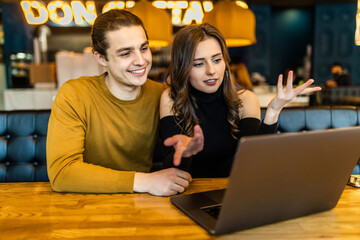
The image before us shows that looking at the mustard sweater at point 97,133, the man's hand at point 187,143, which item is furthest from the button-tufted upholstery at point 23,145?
the man's hand at point 187,143

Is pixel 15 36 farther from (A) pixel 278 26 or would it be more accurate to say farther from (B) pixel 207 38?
(B) pixel 207 38

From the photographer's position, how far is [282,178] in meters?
0.68

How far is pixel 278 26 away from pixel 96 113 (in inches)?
317

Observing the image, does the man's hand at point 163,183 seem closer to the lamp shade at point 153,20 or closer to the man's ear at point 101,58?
the man's ear at point 101,58

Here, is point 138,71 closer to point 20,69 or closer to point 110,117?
point 110,117

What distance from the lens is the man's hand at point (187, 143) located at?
803 millimetres

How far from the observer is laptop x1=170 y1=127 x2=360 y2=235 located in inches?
24.1

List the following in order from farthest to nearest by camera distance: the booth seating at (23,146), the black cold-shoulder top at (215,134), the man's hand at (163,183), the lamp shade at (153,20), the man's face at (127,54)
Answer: the lamp shade at (153,20) < the booth seating at (23,146) < the black cold-shoulder top at (215,134) < the man's face at (127,54) < the man's hand at (163,183)

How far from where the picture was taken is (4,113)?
159 cm

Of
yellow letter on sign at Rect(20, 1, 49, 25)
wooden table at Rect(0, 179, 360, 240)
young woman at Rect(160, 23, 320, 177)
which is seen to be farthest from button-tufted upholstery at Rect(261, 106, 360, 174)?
yellow letter on sign at Rect(20, 1, 49, 25)

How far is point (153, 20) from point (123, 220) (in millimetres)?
2537

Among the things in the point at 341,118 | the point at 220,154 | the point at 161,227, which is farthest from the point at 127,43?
the point at 341,118

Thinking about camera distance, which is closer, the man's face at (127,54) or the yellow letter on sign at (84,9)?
the man's face at (127,54)

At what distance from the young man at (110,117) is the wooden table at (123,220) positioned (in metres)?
0.09
